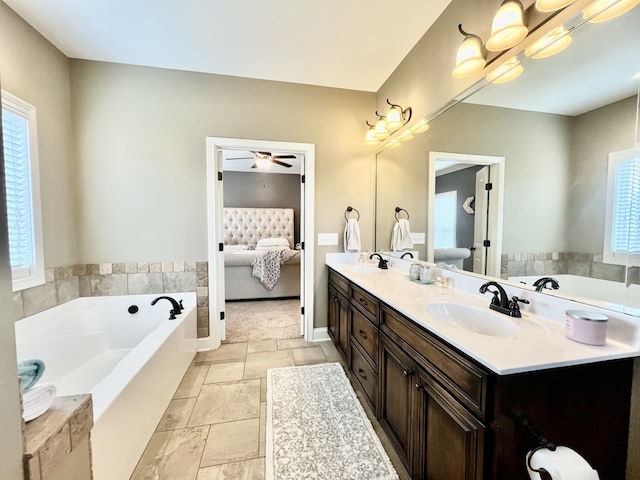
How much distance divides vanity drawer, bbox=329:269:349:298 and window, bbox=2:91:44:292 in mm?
2434

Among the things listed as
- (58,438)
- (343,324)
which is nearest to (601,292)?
(343,324)

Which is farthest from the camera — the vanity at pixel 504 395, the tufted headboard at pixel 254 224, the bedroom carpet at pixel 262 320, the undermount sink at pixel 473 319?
the tufted headboard at pixel 254 224

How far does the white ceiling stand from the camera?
5.92 feet

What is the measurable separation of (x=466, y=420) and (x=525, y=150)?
1.31 meters

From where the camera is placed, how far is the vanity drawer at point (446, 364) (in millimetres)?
865

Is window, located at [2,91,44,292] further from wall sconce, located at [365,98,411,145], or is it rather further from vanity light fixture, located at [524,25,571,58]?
vanity light fixture, located at [524,25,571,58]

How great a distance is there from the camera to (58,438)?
68 cm

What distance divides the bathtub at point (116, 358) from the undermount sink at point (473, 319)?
1.62m

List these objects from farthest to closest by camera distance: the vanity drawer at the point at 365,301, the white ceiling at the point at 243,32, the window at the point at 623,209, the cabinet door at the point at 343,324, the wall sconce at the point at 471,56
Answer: the cabinet door at the point at 343,324 < the white ceiling at the point at 243,32 < the vanity drawer at the point at 365,301 < the wall sconce at the point at 471,56 < the window at the point at 623,209

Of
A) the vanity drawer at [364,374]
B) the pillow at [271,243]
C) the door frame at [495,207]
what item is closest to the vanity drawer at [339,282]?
the vanity drawer at [364,374]

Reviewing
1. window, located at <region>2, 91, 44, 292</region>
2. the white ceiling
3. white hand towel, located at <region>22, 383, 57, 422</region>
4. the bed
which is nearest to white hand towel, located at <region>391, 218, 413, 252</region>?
the white ceiling

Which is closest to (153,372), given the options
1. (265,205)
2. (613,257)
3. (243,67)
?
(613,257)

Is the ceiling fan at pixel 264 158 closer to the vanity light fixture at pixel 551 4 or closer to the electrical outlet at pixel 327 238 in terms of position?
the electrical outlet at pixel 327 238

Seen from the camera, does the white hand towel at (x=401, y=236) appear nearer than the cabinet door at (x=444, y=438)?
No
